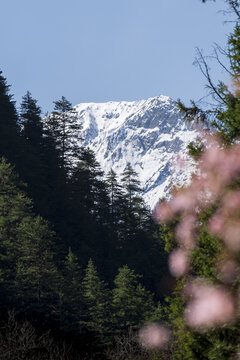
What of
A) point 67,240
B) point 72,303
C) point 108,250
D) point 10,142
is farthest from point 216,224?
point 108,250

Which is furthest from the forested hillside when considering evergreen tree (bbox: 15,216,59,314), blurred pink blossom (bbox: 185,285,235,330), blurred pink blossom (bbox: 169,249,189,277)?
blurred pink blossom (bbox: 185,285,235,330)

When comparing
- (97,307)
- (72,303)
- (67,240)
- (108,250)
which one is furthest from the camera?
(108,250)

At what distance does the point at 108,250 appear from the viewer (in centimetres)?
4953

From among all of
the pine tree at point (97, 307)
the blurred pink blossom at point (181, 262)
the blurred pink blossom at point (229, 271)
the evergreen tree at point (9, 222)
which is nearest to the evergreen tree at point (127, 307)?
the pine tree at point (97, 307)

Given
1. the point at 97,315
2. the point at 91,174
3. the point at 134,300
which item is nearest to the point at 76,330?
the point at 97,315

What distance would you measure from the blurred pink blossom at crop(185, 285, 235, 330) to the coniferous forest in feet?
0.08

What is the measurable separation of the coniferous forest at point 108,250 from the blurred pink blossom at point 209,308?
0.02 metres

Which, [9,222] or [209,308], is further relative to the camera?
[9,222]

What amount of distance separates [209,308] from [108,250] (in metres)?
40.7

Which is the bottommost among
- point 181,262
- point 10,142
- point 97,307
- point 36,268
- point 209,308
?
point 97,307

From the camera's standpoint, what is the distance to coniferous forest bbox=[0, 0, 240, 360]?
9.43 meters

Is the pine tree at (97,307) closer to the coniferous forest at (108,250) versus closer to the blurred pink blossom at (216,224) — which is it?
the coniferous forest at (108,250)

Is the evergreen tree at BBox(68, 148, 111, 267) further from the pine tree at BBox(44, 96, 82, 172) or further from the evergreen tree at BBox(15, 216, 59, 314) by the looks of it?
the evergreen tree at BBox(15, 216, 59, 314)

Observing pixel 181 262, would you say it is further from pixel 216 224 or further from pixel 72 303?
pixel 72 303
